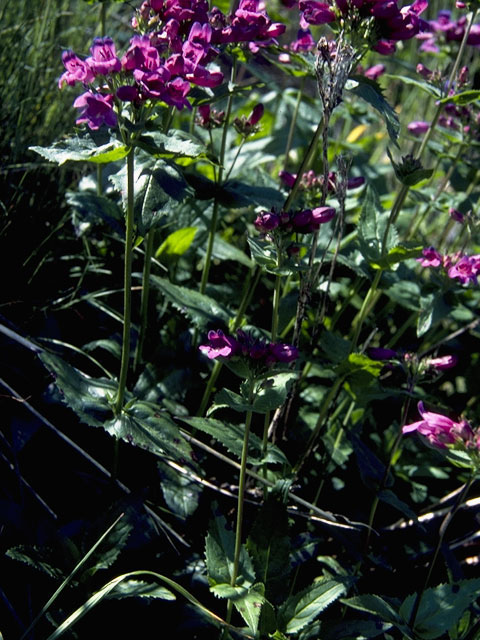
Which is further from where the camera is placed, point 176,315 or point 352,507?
point 176,315

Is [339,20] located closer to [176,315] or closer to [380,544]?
[176,315]

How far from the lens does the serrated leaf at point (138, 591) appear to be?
136 cm

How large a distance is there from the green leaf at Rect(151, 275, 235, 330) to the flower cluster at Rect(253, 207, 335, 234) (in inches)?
15.4

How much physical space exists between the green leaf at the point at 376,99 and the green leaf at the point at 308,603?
3.19ft

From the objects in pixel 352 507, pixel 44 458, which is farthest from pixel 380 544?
pixel 44 458

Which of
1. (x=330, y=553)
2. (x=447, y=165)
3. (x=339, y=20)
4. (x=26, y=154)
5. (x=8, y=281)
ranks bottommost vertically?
(x=330, y=553)

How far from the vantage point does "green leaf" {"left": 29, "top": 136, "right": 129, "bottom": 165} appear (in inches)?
52.7

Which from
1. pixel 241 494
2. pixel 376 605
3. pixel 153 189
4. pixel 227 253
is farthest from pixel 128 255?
pixel 376 605

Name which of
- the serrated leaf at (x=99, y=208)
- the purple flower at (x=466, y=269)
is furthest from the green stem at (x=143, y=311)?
the purple flower at (x=466, y=269)

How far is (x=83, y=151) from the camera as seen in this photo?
1.43m

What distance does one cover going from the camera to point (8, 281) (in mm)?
1964

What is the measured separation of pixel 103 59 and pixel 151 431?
839 mm

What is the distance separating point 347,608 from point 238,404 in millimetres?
682

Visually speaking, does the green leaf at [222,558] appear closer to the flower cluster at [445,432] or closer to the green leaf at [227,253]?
the flower cluster at [445,432]
